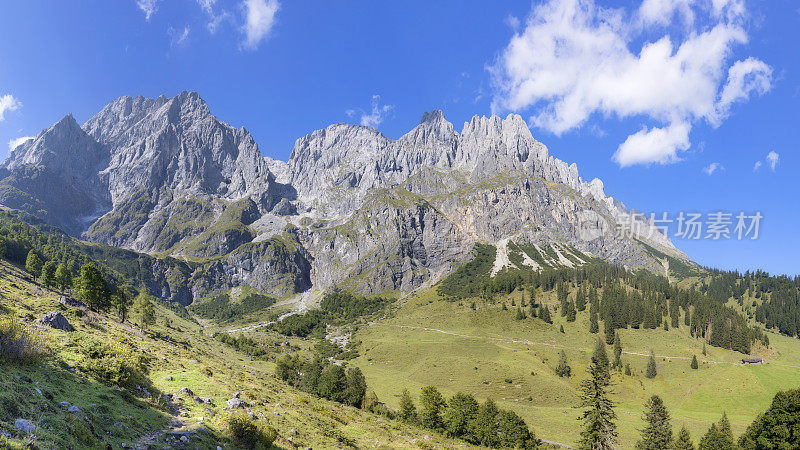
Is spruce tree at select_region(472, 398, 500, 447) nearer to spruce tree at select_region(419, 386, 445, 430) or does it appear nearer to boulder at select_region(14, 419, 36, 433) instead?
spruce tree at select_region(419, 386, 445, 430)

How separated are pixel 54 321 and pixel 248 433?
83.0ft

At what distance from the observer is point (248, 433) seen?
23.6 meters

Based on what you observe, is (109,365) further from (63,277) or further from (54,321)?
(63,277)

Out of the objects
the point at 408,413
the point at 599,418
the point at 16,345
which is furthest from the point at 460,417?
the point at 16,345

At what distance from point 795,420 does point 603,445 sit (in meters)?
49.2

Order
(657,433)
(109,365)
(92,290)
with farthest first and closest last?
(92,290)
(657,433)
(109,365)

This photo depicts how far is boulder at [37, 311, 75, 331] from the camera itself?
32178 millimetres

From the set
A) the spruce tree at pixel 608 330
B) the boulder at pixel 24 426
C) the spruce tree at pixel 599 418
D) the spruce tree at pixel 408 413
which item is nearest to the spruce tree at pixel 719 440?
the spruce tree at pixel 599 418

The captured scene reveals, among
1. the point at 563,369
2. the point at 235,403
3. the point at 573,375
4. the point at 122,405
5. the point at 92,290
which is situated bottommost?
the point at 573,375

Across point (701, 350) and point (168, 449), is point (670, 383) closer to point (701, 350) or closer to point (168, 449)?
point (701, 350)

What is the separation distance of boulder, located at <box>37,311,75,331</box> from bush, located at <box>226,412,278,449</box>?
902 inches

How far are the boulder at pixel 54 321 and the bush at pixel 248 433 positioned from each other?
75.1 feet

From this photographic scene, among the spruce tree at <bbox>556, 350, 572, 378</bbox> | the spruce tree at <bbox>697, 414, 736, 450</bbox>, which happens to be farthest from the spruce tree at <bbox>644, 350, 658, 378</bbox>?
the spruce tree at <bbox>697, 414, 736, 450</bbox>

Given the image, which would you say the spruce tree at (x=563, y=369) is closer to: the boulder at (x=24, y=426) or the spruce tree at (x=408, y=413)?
the spruce tree at (x=408, y=413)
